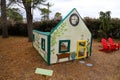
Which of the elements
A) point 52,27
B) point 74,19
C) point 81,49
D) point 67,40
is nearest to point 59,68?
point 67,40

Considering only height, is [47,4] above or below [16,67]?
above

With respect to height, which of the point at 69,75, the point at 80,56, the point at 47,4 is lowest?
the point at 69,75

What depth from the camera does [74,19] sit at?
21.8 ft

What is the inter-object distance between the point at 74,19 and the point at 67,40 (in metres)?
1.24

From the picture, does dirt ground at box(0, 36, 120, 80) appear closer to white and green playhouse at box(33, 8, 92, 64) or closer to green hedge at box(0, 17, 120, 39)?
white and green playhouse at box(33, 8, 92, 64)

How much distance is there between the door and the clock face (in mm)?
1113

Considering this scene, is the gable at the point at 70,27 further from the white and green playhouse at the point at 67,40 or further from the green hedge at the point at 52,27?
the green hedge at the point at 52,27

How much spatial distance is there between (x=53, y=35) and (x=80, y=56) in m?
2.32

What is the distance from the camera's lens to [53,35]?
6.02 m

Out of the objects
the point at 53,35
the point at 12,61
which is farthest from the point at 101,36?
the point at 12,61

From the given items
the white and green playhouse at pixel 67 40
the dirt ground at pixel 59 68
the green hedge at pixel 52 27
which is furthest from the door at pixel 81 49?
the green hedge at pixel 52 27

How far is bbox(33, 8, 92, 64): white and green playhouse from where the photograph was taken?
6.05 m

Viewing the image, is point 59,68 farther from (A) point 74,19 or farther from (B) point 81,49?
(A) point 74,19

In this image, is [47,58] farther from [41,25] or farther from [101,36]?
[41,25]
